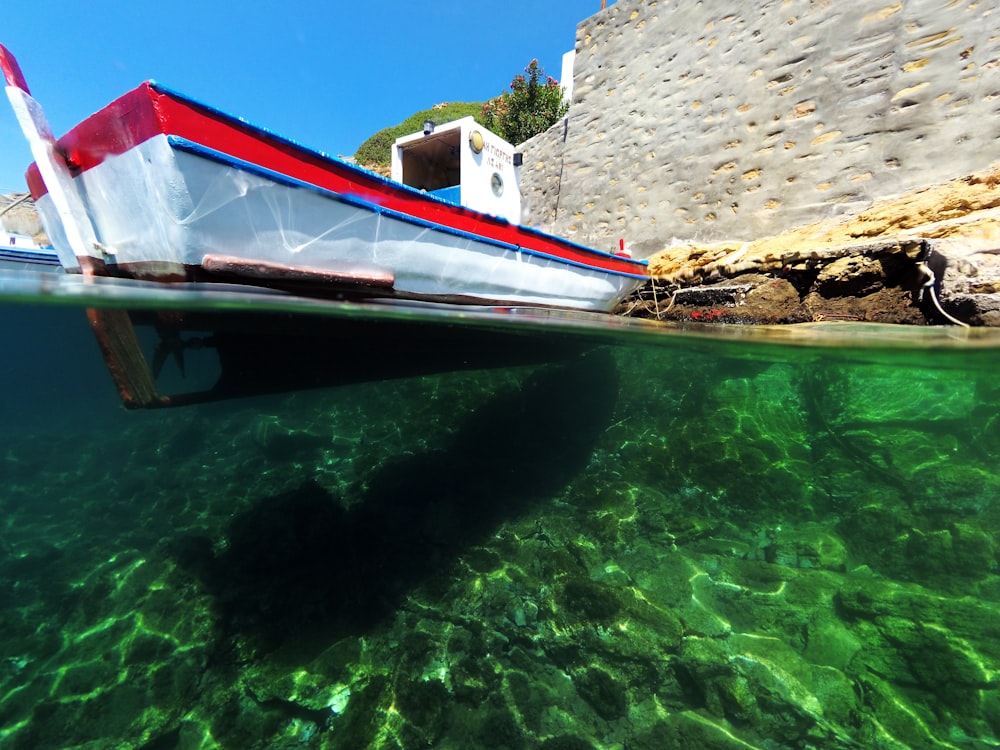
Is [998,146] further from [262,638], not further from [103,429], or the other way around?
[103,429]

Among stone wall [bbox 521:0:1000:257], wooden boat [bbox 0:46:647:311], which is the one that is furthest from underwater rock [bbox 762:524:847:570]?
stone wall [bbox 521:0:1000:257]

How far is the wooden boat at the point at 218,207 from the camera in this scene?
3.24 meters

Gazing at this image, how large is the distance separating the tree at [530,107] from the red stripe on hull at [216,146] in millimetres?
15356

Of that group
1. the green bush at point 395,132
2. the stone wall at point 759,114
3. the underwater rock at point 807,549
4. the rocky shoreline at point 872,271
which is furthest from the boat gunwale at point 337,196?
the green bush at point 395,132

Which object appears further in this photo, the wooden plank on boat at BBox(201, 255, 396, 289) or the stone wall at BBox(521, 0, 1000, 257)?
the stone wall at BBox(521, 0, 1000, 257)

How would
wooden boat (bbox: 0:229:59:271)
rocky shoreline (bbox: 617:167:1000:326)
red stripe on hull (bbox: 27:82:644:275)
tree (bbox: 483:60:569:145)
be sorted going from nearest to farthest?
1. red stripe on hull (bbox: 27:82:644:275)
2. rocky shoreline (bbox: 617:167:1000:326)
3. wooden boat (bbox: 0:229:59:271)
4. tree (bbox: 483:60:569:145)

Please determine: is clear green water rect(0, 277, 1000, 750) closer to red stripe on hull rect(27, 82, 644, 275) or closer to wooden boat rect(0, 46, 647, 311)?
wooden boat rect(0, 46, 647, 311)

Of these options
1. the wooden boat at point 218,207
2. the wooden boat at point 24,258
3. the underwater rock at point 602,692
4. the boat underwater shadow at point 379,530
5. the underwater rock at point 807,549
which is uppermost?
the wooden boat at point 24,258

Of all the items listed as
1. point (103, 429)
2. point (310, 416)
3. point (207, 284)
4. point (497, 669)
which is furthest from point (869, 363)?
point (103, 429)

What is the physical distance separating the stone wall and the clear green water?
3.86 metres

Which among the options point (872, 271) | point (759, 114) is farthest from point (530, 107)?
point (872, 271)

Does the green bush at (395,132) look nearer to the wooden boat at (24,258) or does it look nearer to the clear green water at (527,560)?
the wooden boat at (24,258)

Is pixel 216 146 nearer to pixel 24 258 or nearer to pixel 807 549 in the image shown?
pixel 807 549

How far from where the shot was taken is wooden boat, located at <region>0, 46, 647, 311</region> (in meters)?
3.24
